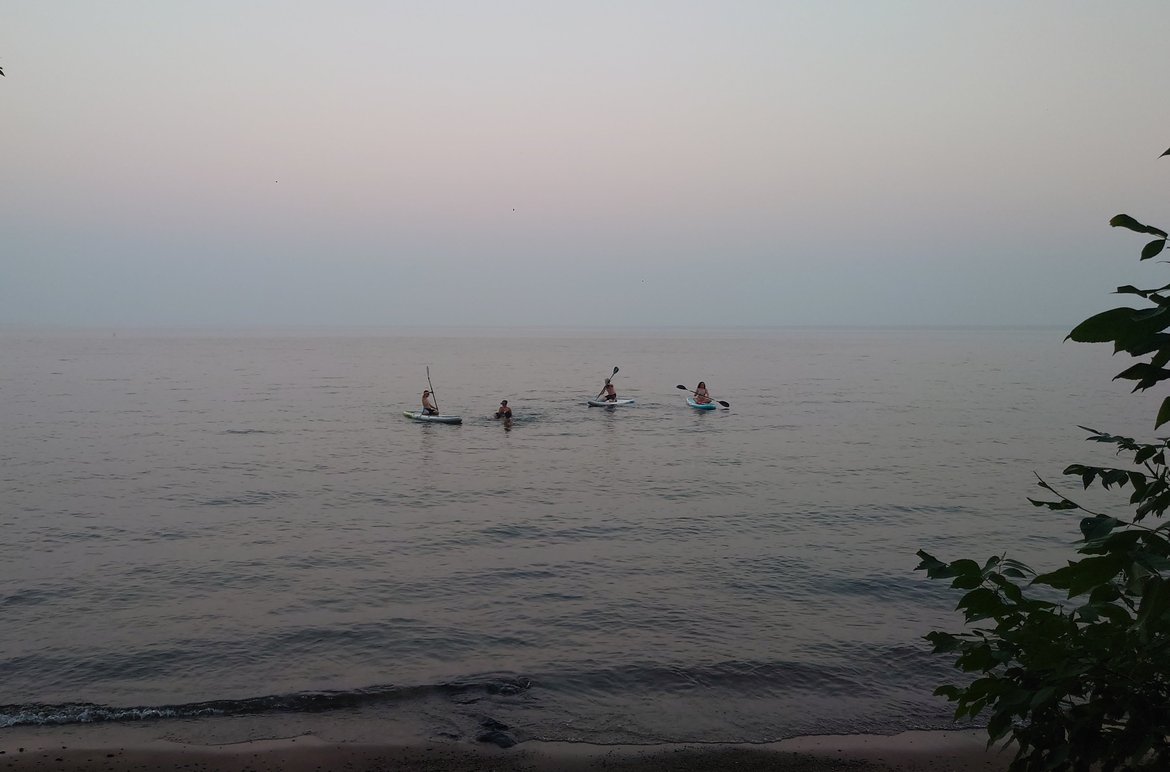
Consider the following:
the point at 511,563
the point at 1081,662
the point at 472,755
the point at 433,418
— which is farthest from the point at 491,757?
the point at 433,418

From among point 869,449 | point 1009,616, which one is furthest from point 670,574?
point 869,449

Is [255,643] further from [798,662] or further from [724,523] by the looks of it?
[724,523]

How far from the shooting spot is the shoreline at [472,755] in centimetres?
863

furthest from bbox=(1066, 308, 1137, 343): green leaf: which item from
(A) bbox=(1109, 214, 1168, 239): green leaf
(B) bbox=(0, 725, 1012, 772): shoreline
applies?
(B) bbox=(0, 725, 1012, 772): shoreline

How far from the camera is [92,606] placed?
14.1 metres

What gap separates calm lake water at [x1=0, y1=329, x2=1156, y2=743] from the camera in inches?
421

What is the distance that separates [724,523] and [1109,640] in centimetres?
1791

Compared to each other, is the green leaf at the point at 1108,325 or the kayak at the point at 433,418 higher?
the green leaf at the point at 1108,325

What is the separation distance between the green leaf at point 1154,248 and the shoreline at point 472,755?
25.1 ft

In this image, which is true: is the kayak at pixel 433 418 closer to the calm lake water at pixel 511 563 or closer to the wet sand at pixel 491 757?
the calm lake water at pixel 511 563

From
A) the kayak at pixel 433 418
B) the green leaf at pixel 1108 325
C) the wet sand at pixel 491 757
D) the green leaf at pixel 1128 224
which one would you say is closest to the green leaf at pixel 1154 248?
the green leaf at pixel 1128 224

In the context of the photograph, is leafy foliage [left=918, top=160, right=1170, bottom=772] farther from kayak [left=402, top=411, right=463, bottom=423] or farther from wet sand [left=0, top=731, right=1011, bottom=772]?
kayak [left=402, top=411, right=463, bottom=423]

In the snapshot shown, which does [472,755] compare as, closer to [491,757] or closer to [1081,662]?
[491,757]

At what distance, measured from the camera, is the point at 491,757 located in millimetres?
8914
